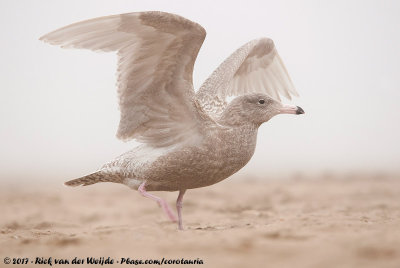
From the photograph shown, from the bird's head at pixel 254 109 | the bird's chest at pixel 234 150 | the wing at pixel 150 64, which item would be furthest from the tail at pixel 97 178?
the bird's head at pixel 254 109

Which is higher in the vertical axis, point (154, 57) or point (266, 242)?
point (154, 57)

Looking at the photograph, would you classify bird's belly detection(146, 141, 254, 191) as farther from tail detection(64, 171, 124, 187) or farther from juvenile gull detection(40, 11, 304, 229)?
tail detection(64, 171, 124, 187)

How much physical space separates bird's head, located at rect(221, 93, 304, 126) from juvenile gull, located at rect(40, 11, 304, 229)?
1 cm

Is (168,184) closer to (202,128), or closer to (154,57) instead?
(202,128)

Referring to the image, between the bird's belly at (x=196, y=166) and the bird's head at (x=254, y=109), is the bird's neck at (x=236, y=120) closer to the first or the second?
the bird's head at (x=254, y=109)

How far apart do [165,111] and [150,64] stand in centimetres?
57

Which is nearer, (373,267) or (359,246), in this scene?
(373,267)

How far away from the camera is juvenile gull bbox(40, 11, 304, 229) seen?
16.3 feet

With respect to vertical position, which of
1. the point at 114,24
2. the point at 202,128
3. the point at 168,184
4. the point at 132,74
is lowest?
the point at 168,184

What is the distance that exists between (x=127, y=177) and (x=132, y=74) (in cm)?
121

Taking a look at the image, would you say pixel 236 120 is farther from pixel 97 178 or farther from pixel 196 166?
pixel 97 178

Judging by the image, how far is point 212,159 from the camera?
17.3 ft

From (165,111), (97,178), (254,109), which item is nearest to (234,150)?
(254,109)

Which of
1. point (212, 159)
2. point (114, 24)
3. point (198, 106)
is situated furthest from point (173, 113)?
point (114, 24)
